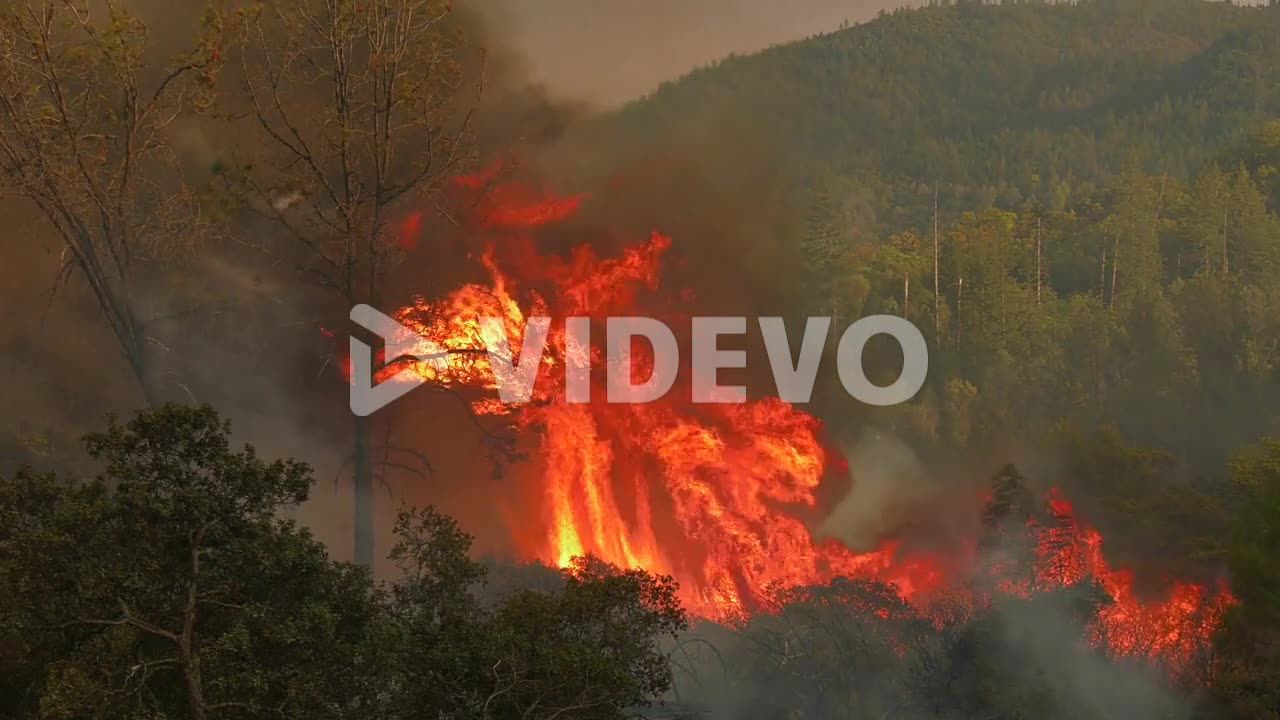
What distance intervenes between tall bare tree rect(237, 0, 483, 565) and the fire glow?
2.96 meters

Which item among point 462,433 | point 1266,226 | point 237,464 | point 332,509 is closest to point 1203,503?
point 462,433

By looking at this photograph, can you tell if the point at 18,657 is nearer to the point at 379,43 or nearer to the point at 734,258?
the point at 379,43

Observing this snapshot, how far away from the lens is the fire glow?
4134 centimetres

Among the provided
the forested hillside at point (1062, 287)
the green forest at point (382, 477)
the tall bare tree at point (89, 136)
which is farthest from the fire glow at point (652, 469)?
the forested hillside at point (1062, 287)

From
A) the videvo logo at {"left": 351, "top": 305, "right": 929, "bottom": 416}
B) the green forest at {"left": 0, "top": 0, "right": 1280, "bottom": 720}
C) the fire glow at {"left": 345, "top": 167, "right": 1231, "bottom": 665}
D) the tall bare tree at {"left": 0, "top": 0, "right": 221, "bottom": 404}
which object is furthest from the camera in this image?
the fire glow at {"left": 345, "top": 167, "right": 1231, "bottom": 665}

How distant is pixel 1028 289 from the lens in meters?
119

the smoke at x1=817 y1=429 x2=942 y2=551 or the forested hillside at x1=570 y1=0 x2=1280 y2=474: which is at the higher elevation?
the forested hillside at x1=570 y1=0 x2=1280 y2=474

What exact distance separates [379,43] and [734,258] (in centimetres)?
1682

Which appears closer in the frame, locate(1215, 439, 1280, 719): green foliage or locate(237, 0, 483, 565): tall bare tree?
locate(1215, 439, 1280, 719): green foliage

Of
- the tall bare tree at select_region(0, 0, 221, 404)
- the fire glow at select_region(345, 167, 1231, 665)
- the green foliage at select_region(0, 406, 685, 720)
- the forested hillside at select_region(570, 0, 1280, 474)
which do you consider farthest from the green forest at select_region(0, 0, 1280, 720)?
the fire glow at select_region(345, 167, 1231, 665)

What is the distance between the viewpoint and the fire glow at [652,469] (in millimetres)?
41344

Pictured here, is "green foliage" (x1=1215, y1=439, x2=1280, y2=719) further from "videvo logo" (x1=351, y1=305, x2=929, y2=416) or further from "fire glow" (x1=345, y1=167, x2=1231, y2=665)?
"videvo logo" (x1=351, y1=305, x2=929, y2=416)

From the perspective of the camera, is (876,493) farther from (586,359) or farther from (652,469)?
(586,359)

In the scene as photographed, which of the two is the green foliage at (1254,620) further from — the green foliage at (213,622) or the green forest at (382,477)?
the green foliage at (213,622)
